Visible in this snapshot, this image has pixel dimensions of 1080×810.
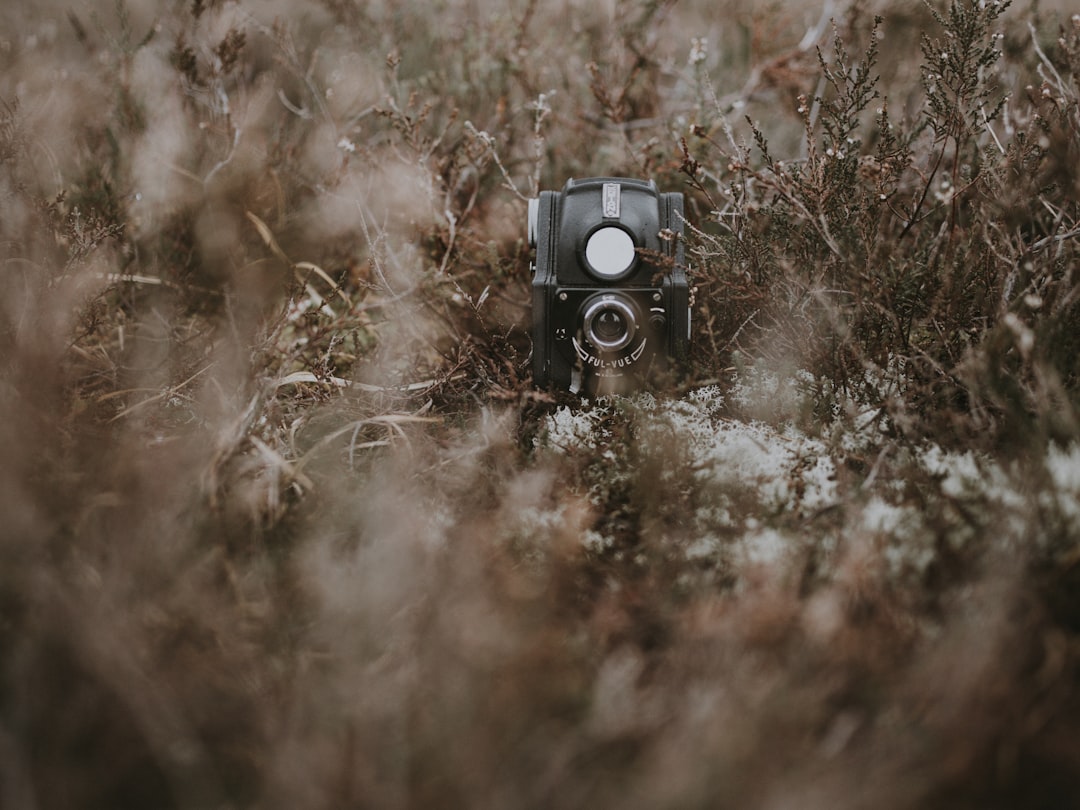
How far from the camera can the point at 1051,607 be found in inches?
53.2

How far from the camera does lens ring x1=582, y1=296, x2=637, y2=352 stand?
213 cm

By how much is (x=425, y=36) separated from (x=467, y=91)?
613 mm

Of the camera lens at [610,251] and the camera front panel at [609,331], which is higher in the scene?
the camera lens at [610,251]

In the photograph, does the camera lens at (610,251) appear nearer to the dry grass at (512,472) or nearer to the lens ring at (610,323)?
the lens ring at (610,323)

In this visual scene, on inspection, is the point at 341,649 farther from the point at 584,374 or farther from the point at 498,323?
the point at 498,323

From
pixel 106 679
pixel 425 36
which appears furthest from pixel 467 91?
pixel 106 679

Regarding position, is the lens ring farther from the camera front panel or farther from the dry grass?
the dry grass

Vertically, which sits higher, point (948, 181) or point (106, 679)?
point (948, 181)

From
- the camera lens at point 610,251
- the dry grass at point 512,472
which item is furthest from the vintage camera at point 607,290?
the dry grass at point 512,472

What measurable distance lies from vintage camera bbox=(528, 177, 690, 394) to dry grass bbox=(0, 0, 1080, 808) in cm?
11

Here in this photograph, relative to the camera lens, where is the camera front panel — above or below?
below

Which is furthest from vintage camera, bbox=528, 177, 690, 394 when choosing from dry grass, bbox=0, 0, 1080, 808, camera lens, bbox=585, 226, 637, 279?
dry grass, bbox=0, 0, 1080, 808

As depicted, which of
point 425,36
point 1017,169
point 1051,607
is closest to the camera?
point 1051,607

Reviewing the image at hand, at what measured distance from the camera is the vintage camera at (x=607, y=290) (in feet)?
7.02
